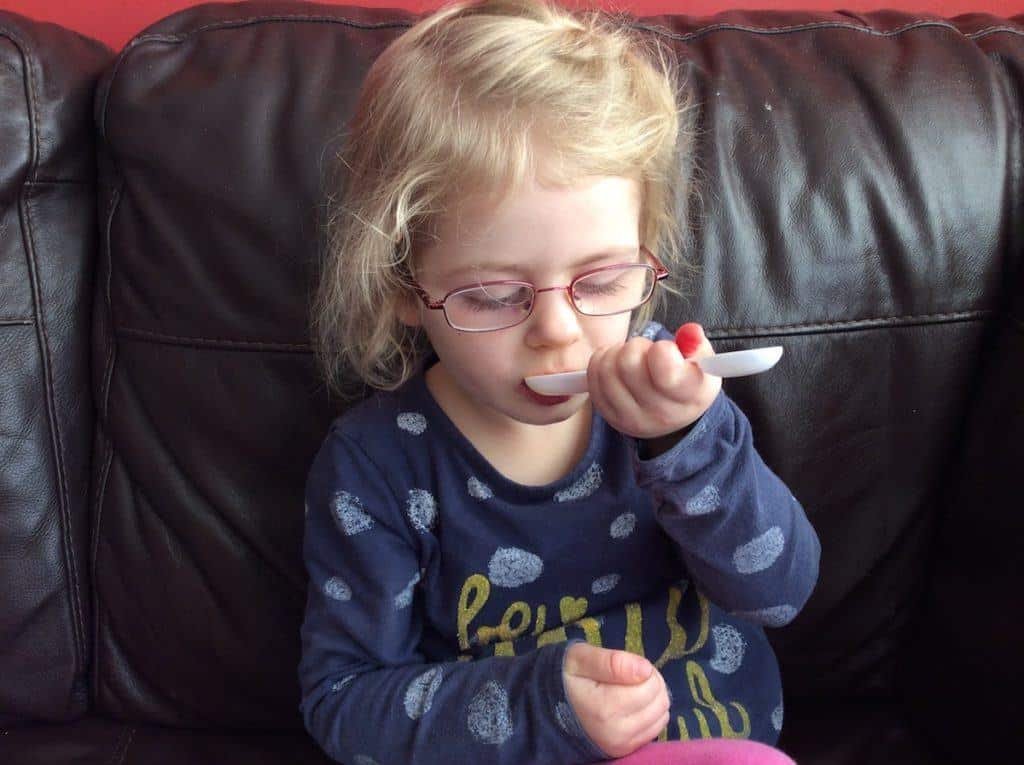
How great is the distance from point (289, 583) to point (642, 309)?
0.47 m

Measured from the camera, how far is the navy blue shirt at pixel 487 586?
32.6 inches

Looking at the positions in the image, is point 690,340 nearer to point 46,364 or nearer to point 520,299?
point 520,299

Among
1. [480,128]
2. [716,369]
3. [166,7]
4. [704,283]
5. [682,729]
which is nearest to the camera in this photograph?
[716,369]

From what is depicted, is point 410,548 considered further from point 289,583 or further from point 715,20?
point 715,20

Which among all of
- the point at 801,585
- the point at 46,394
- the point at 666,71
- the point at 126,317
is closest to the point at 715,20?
the point at 666,71

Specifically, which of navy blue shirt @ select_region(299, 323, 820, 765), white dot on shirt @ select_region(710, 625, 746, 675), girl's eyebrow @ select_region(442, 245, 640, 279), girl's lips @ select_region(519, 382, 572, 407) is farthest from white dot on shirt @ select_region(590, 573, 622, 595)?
girl's eyebrow @ select_region(442, 245, 640, 279)

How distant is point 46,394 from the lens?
1.07 meters

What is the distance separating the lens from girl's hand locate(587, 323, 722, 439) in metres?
0.69

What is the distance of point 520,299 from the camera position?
2.56 feet

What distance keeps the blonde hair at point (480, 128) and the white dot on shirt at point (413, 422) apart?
8cm

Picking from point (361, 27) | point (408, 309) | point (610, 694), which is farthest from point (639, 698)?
point (361, 27)

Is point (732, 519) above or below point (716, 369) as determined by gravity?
below

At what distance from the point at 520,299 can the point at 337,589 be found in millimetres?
317

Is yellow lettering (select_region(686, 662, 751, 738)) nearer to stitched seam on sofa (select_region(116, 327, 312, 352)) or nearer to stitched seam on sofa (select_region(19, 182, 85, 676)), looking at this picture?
stitched seam on sofa (select_region(116, 327, 312, 352))
